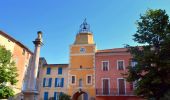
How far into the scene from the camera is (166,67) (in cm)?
1789

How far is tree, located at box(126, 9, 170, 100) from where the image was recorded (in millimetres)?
18266

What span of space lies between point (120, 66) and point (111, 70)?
168cm

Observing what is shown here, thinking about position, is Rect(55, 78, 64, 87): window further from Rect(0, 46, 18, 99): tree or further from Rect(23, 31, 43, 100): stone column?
Rect(23, 31, 43, 100): stone column

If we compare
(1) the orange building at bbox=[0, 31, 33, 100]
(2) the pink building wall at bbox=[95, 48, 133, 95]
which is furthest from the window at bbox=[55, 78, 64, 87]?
(2) the pink building wall at bbox=[95, 48, 133, 95]

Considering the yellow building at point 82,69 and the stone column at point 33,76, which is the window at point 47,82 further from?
the stone column at point 33,76

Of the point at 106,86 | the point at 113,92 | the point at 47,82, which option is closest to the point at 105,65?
the point at 106,86

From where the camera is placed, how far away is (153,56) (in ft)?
61.2

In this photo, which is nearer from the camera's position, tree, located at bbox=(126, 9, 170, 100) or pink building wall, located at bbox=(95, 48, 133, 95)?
tree, located at bbox=(126, 9, 170, 100)

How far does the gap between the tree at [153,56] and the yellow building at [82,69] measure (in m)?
18.6

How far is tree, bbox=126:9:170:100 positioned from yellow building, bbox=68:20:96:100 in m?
18.6

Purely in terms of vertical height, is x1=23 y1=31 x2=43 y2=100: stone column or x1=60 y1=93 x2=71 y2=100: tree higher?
x1=23 y1=31 x2=43 y2=100: stone column

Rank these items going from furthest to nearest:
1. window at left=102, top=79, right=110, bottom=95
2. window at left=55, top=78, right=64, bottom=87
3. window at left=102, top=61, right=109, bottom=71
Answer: window at left=55, top=78, right=64, bottom=87
window at left=102, top=61, right=109, bottom=71
window at left=102, top=79, right=110, bottom=95

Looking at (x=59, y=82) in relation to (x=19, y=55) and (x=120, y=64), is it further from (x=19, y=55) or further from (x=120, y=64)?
(x=120, y=64)

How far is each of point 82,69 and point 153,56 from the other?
22240 millimetres
